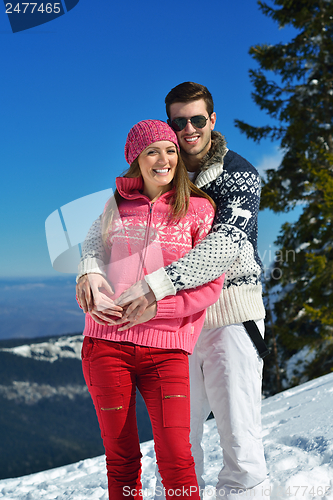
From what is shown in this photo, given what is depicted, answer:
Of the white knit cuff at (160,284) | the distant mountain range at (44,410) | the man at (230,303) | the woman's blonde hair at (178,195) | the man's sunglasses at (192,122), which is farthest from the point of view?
the distant mountain range at (44,410)

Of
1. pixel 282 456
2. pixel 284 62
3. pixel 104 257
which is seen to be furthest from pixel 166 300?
pixel 284 62

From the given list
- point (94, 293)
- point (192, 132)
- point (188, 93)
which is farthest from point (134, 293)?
point (188, 93)

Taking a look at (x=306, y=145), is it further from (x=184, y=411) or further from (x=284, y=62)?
(x=184, y=411)

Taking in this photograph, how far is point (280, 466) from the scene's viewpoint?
2.68 meters

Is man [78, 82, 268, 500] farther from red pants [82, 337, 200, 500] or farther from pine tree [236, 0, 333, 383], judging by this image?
pine tree [236, 0, 333, 383]

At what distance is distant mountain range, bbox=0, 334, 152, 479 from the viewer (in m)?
14.9

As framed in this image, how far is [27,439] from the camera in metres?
16.4

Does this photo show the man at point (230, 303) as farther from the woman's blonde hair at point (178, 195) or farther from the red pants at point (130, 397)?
the red pants at point (130, 397)

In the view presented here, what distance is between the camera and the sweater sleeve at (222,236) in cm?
144

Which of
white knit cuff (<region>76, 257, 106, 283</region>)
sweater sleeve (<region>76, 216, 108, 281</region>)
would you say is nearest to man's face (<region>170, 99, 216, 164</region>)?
sweater sleeve (<region>76, 216, 108, 281</region>)

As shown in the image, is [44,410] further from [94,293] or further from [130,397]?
[94,293]

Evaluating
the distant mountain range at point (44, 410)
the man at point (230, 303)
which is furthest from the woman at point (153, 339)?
the distant mountain range at point (44, 410)

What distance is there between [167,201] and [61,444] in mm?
17058

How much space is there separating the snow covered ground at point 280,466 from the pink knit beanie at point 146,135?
2.08 meters
